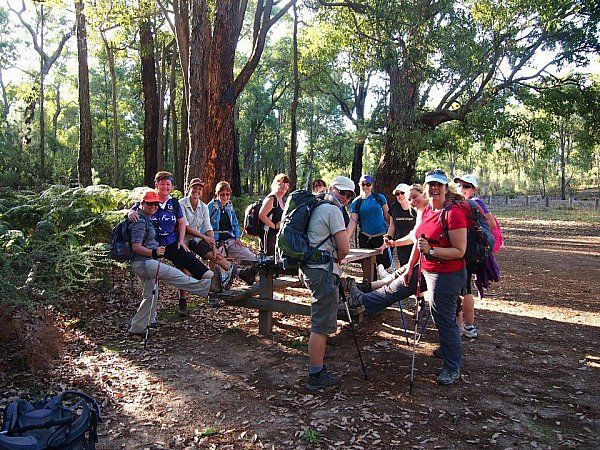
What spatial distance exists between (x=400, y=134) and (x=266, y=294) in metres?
10.7

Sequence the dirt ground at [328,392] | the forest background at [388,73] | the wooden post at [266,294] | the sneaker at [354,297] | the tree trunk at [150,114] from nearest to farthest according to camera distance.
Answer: the dirt ground at [328,392] → the sneaker at [354,297] → the wooden post at [266,294] → the forest background at [388,73] → the tree trunk at [150,114]

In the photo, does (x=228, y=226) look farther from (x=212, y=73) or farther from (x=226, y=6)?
(x=226, y=6)

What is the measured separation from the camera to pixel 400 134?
15.7 m

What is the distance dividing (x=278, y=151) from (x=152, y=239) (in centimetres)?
5148

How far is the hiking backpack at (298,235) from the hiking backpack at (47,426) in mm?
2122

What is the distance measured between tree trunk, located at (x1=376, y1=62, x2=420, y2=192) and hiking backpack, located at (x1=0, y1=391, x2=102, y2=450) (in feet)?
45.8

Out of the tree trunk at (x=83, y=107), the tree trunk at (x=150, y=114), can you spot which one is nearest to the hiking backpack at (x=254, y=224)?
the tree trunk at (x=83, y=107)

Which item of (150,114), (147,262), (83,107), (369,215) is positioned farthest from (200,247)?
(150,114)

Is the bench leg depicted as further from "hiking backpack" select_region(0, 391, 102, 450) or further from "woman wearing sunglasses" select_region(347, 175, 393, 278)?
"hiking backpack" select_region(0, 391, 102, 450)

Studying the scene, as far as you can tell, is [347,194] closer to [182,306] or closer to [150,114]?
[182,306]

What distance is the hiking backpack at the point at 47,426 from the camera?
2936 millimetres

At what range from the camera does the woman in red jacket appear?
185 inches

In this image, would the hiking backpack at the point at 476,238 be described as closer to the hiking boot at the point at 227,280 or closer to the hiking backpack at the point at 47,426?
the hiking boot at the point at 227,280

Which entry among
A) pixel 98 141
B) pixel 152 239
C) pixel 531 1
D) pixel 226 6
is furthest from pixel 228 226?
pixel 98 141
